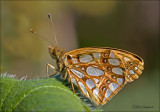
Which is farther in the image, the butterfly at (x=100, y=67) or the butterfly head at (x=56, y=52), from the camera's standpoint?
the butterfly head at (x=56, y=52)

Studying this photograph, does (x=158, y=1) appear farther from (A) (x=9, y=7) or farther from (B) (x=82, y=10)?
(A) (x=9, y=7)

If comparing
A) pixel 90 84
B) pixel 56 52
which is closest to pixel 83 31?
pixel 56 52

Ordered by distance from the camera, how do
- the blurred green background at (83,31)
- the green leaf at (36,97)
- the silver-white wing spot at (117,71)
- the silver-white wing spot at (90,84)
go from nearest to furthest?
the green leaf at (36,97) → the silver-white wing spot at (90,84) → the silver-white wing spot at (117,71) → the blurred green background at (83,31)

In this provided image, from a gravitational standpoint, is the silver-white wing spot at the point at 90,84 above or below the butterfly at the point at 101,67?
below

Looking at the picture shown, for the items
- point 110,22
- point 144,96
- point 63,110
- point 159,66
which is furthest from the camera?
point 110,22

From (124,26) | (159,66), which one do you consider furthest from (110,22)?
(159,66)

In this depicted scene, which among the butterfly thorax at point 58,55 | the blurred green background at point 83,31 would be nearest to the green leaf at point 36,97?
the butterfly thorax at point 58,55

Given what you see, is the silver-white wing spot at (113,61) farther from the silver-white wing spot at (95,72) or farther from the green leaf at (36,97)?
the green leaf at (36,97)
